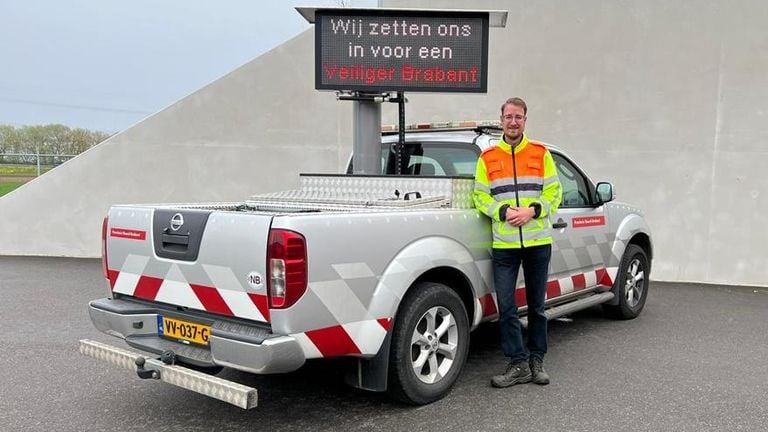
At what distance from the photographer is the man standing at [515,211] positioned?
3.95m

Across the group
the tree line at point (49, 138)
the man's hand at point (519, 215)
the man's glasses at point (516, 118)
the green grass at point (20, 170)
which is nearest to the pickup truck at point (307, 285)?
the man's hand at point (519, 215)

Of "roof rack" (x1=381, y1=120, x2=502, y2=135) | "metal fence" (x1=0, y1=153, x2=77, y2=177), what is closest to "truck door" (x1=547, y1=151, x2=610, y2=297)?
"roof rack" (x1=381, y1=120, x2=502, y2=135)

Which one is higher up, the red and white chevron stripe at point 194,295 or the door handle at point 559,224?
the door handle at point 559,224

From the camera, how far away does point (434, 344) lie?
3.68 m

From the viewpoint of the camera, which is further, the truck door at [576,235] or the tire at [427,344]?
the truck door at [576,235]

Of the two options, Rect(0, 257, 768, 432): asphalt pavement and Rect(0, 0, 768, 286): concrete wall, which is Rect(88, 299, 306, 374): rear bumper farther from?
Rect(0, 0, 768, 286): concrete wall

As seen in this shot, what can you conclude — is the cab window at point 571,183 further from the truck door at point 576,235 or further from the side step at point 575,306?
the side step at point 575,306

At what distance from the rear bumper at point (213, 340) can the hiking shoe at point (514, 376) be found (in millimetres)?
1717

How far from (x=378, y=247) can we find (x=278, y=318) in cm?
70

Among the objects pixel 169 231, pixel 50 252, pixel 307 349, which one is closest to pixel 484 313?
pixel 307 349

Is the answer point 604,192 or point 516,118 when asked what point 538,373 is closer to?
point 516,118

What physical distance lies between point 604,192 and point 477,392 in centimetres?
231

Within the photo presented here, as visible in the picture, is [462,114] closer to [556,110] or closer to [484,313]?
[556,110]

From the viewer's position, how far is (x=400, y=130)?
16.9 ft
